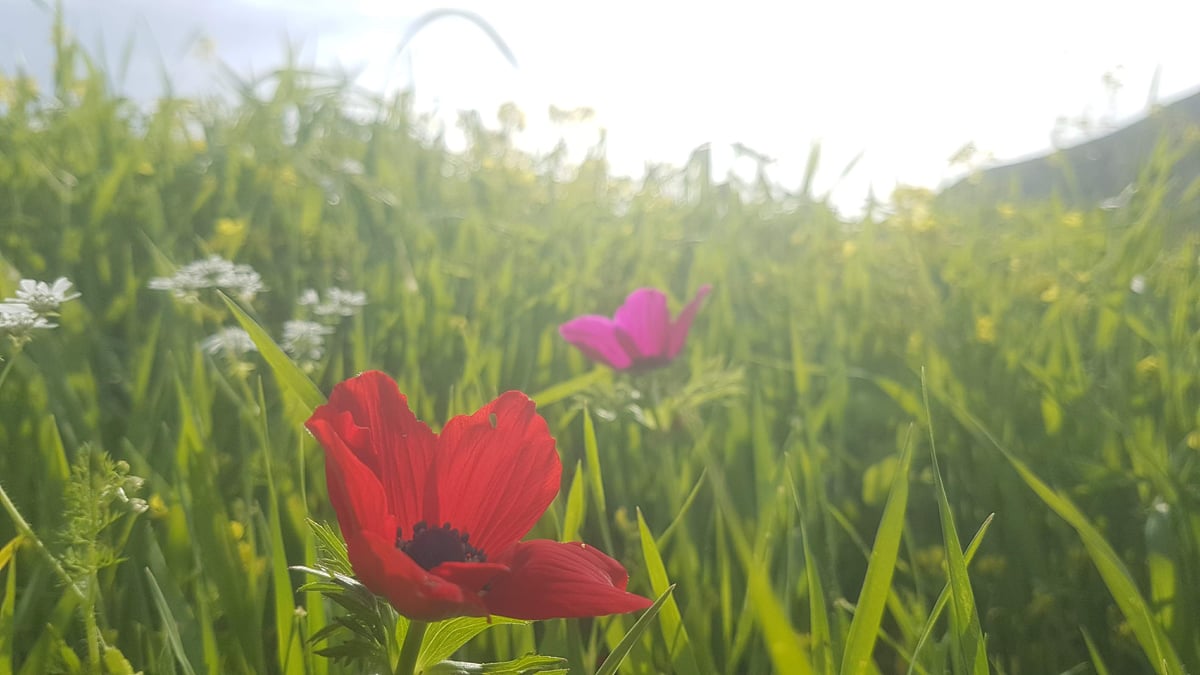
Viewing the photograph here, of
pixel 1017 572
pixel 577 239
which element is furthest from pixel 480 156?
pixel 1017 572

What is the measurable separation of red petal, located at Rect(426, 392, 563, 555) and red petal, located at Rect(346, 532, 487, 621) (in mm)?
109

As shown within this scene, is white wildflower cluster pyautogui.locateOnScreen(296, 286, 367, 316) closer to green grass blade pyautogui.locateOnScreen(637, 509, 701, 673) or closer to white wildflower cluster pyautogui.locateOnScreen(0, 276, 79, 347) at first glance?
white wildflower cluster pyautogui.locateOnScreen(0, 276, 79, 347)

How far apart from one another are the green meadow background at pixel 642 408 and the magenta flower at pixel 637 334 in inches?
1.8

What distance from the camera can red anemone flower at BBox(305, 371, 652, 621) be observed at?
1.40 feet

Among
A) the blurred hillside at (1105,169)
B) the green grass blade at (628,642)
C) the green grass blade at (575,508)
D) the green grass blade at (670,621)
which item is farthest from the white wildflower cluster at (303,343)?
the blurred hillside at (1105,169)

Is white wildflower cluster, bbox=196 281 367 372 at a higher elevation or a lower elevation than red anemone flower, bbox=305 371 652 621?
higher

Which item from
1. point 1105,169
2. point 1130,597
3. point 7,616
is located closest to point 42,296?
point 7,616

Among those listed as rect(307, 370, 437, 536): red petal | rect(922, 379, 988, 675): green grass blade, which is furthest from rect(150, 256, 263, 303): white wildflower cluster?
rect(922, 379, 988, 675): green grass blade

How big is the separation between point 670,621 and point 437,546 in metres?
0.25

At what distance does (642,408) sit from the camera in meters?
1.22

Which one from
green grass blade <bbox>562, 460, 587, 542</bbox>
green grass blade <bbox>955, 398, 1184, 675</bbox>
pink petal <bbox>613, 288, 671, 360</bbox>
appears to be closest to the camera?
green grass blade <bbox>955, 398, 1184, 675</bbox>

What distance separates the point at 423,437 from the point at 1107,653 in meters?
0.86

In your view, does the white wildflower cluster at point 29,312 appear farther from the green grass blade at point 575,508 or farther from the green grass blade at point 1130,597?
the green grass blade at point 1130,597

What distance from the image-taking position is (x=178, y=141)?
2467 millimetres
